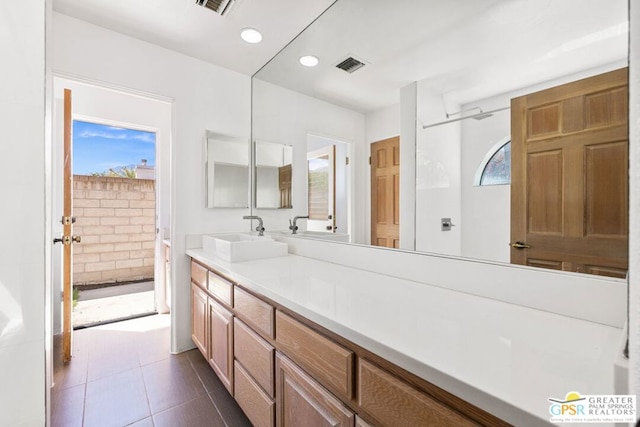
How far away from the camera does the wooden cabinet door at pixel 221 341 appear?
159 cm

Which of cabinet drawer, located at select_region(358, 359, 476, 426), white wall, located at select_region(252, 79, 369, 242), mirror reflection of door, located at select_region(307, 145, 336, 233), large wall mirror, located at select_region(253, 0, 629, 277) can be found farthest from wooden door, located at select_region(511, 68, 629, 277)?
mirror reflection of door, located at select_region(307, 145, 336, 233)

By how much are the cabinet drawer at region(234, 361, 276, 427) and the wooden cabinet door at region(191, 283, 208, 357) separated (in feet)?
1.91

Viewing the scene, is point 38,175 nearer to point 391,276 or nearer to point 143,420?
point 143,420

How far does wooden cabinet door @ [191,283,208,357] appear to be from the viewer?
6.51 ft

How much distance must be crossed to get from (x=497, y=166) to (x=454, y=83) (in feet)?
1.41

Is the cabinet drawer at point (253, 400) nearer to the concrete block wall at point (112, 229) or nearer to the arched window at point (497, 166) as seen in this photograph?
the arched window at point (497, 166)

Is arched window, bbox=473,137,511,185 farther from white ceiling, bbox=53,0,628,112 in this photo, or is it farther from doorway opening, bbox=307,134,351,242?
doorway opening, bbox=307,134,351,242

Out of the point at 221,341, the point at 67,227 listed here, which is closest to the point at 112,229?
the point at 67,227

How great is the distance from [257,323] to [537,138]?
1347mm

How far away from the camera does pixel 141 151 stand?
460 cm

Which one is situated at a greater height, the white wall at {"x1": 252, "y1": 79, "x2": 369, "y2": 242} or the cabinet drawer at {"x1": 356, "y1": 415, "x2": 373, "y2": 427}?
the white wall at {"x1": 252, "y1": 79, "x2": 369, "y2": 242}

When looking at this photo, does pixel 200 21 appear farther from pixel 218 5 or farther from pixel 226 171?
pixel 226 171

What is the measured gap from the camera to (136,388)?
186 centimetres

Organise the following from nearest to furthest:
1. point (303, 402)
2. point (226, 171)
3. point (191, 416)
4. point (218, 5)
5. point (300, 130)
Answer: point (303, 402) < point (191, 416) < point (218, 5) < point (300, 130) < point (226, 171)
